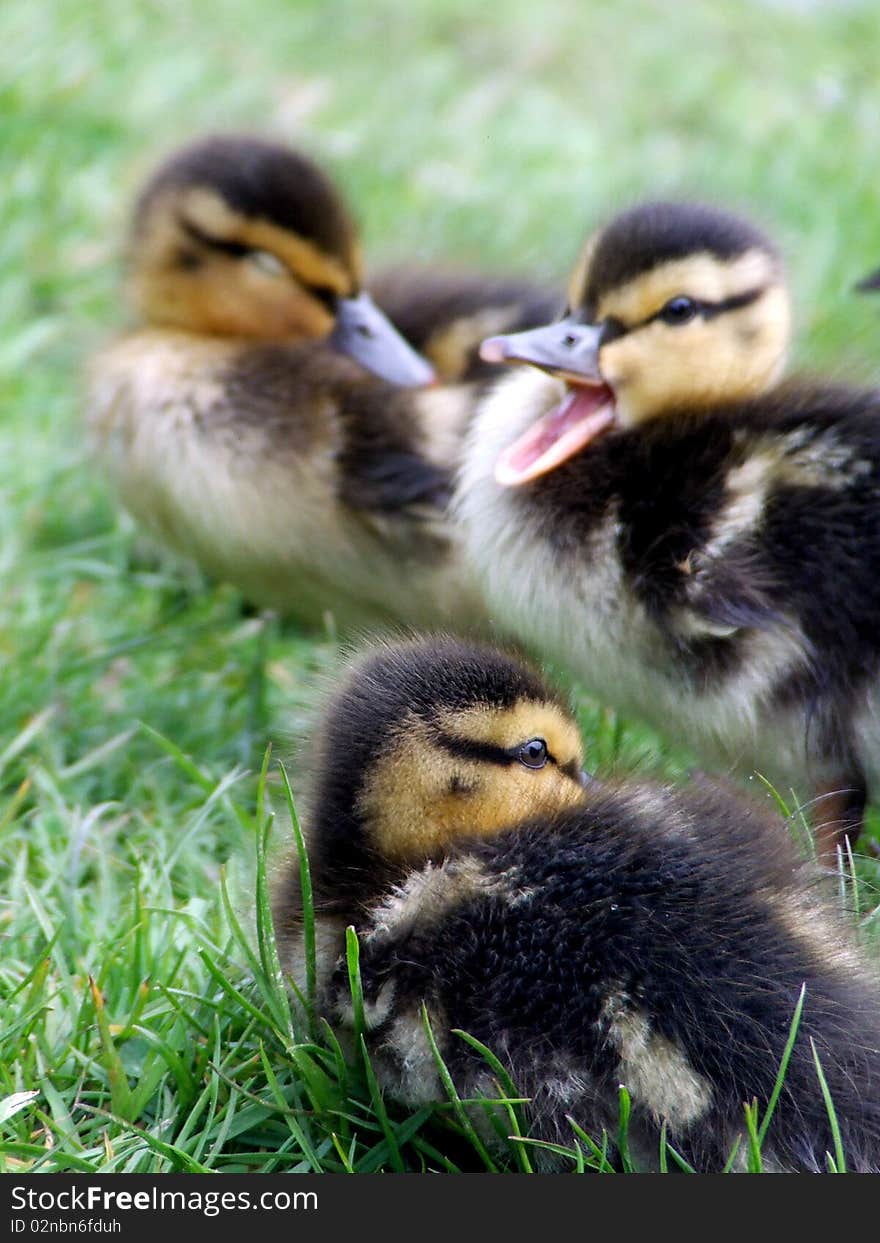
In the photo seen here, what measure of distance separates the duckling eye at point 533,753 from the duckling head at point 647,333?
522 mm

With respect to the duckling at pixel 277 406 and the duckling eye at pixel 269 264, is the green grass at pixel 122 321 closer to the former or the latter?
the duckling at pixel 277 406

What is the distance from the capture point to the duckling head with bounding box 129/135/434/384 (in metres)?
2.53

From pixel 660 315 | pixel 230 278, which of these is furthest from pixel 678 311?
pixel 230 278

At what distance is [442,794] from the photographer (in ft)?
4.76

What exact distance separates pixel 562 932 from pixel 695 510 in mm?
607

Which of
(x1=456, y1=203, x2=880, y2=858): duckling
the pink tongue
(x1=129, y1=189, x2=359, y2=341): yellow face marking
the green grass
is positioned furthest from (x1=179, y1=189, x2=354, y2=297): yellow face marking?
the pink tongue

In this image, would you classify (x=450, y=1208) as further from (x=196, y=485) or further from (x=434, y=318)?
(x=434, y=318)

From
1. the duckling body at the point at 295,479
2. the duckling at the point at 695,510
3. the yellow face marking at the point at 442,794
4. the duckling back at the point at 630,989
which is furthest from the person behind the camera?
the duckling body at the point at 295,479

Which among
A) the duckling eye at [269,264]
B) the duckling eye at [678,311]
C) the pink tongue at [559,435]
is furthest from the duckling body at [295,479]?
the duckling eye at [678,311]

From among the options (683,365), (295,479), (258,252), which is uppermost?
(258,252)

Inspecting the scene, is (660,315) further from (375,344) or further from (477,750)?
(477,750)

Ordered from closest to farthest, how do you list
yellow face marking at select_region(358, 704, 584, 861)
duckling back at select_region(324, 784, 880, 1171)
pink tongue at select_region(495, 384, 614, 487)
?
duckling back at select_region(324, 784, 880, 1171) < yellow face marking at select_region(358, 704, 584, 861) < pink tongue at select_region(495, 384, 614, 487)

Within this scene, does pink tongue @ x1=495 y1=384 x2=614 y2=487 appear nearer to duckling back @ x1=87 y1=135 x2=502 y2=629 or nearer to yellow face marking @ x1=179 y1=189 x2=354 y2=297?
duckling back @ x1=87 y1=135 x2=502 y2=629

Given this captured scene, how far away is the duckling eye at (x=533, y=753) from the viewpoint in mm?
1506
